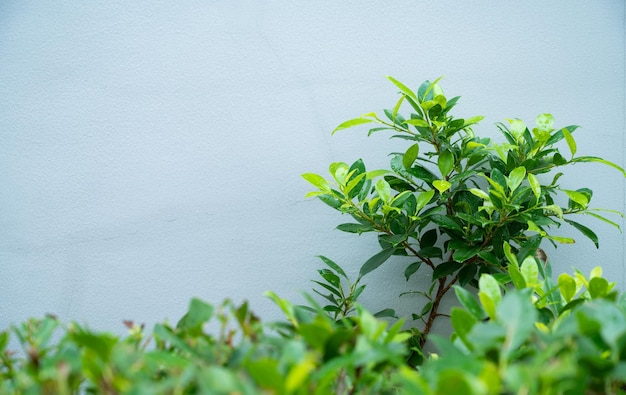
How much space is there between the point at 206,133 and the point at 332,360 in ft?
4.25

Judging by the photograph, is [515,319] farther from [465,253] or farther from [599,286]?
[465,253]

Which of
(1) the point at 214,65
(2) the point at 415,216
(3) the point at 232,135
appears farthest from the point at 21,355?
(2) the point at 415,216

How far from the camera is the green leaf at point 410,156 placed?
1.48 metres

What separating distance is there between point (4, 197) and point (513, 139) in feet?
4.90

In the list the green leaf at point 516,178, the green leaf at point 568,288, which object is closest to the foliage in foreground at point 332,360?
the green leaf at point 568,288

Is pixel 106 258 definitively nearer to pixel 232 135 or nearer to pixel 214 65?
pixel 232 135

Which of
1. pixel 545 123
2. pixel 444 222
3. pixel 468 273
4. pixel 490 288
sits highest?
pixel 545 123

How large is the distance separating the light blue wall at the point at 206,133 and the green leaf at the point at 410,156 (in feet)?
0.89

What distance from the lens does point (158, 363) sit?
1.91 ft

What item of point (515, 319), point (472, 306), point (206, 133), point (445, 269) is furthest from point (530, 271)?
point (206, 133)

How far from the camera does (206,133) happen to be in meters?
1.74

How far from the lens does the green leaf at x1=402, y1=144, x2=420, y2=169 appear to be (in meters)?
1.48

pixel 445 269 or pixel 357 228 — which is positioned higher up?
pixel 357 228

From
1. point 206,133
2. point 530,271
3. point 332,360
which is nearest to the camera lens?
point 332,360
